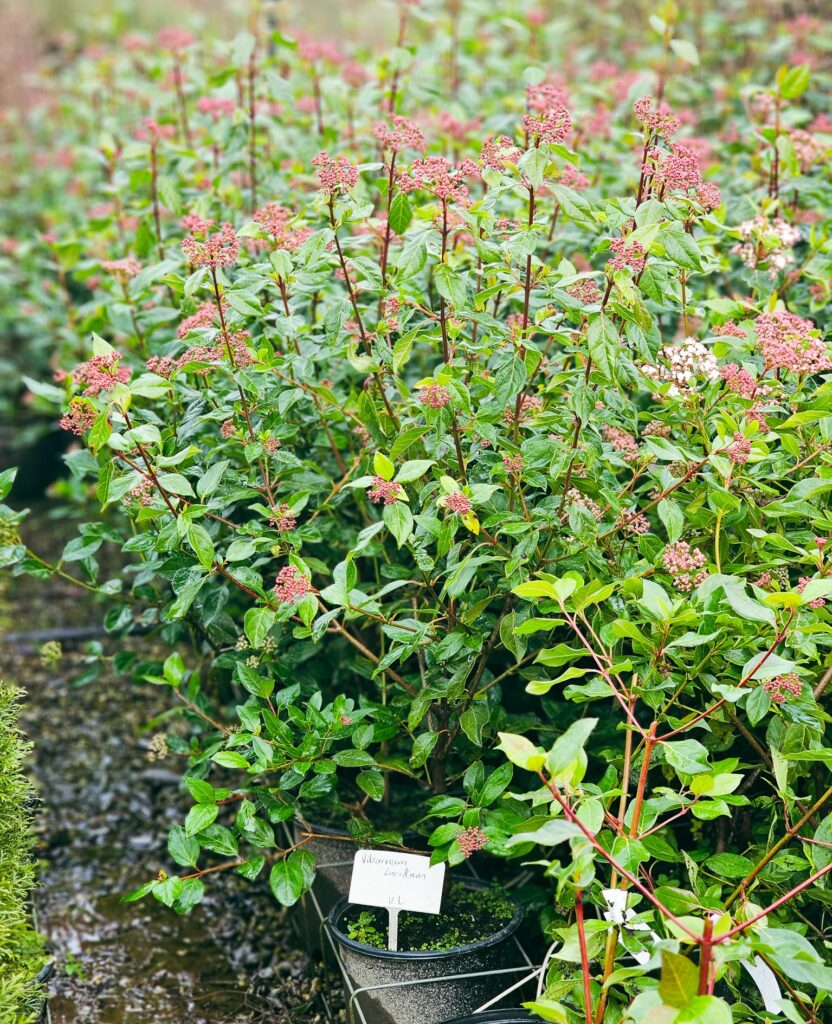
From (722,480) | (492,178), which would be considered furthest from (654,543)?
(492,178)

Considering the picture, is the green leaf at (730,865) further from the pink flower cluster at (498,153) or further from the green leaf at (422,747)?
the pink flower cluster at (498,153)

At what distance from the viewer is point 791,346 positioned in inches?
58.3

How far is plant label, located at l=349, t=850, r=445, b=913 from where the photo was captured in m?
1.53

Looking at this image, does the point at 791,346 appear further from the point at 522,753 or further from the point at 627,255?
the point at 522,753

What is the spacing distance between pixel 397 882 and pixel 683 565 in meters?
0.67

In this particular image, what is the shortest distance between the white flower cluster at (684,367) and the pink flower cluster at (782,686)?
44cm

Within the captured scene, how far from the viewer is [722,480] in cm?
152

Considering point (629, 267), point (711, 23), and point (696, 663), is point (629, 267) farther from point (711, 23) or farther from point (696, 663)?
point (711, 23)

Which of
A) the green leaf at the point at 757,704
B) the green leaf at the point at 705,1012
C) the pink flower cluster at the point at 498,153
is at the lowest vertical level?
the green leaf at the point at 705,1012

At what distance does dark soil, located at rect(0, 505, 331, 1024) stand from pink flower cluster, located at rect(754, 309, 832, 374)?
4.61 feet

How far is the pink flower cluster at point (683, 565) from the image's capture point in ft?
4.60

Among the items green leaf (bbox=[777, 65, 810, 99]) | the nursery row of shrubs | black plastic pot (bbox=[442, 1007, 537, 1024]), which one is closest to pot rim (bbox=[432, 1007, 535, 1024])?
black plastic pot (bbox=[442, 1007, 537, 1024])

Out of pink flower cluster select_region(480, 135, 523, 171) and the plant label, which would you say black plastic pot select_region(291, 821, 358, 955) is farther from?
pink flower cluster select_region(480, 135, 523, 171)

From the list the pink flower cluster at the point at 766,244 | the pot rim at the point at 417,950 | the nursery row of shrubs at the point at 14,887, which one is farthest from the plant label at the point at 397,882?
the pink flower cluster at the point at 766,244
